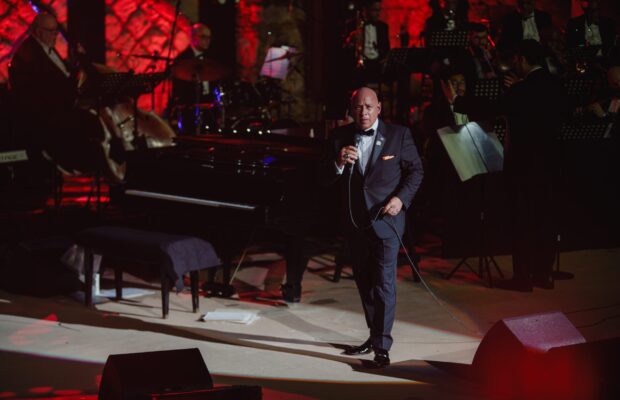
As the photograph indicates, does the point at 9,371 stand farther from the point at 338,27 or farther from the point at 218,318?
the point at 338,27

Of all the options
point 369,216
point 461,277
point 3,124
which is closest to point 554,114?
point 461,277

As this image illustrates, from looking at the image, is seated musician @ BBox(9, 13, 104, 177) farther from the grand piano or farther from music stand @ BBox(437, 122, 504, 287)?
music stand @ BBox(437, 122, 504, 287)

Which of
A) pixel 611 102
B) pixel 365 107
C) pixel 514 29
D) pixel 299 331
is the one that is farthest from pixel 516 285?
pixel 514 29

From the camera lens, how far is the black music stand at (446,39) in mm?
10016

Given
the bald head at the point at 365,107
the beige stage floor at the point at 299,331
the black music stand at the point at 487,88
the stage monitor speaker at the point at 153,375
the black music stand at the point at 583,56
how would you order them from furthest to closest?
the black music stand at the point at 583,56
the black music stand at the point at 487,88
the bald head at the point at 365,107
the beige stage floor at the point at 299,331
the stage monitor speaker at the point at 153,375

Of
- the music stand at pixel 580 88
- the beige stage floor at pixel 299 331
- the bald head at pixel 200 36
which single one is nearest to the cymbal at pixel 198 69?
the bald head at pixel 200 36

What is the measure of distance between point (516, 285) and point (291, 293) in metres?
1.97

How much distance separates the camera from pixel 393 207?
5.39 m

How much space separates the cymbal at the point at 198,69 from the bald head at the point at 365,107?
5355 mm

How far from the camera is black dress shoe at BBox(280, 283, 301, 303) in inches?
278

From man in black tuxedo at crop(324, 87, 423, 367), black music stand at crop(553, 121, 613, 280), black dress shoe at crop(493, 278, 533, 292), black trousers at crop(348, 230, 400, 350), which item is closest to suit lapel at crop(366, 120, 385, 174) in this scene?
man in black tuxedo at crop(324, 87, 423, 367)

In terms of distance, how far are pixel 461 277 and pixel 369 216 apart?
2.71 meters

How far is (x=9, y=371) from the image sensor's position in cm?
541

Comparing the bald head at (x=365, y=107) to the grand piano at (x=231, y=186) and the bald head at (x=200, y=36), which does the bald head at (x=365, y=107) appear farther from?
the bald head at (x=200, y=36)
